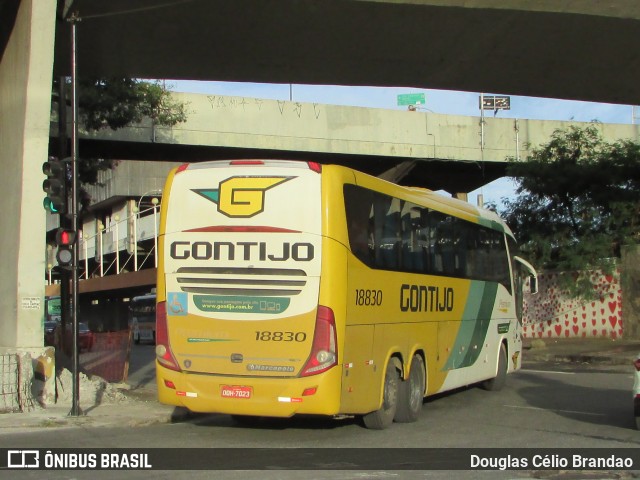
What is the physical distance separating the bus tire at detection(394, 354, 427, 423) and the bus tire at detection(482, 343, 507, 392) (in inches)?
170

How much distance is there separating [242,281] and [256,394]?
1.50 m

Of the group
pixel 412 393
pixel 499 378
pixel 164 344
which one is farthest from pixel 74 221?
pixel 499 378

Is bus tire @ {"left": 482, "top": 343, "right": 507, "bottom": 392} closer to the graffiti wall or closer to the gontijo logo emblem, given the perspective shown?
the gontijo logo emblem

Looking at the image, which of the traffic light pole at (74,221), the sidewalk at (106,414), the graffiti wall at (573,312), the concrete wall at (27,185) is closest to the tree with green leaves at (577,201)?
the graffiti wall at (573,312)

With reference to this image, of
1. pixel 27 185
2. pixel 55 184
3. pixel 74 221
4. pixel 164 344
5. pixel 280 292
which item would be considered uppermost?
pixel 27 185

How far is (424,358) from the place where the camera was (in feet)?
45.0

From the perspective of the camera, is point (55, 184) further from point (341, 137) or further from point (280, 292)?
point (341, 137)

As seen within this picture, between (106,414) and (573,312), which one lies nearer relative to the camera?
(106,414)

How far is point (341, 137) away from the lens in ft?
94.2

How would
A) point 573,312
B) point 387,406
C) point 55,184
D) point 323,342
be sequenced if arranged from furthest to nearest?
point 573,312 → point 55,184 → point 387,406 → point 323,342

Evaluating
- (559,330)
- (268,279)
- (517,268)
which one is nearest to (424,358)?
(268,279)

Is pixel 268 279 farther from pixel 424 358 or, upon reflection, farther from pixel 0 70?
pixel 0 70

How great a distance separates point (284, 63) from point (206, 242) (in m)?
8.76

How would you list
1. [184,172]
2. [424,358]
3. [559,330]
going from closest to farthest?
1. [184,172]
2. [424,358]
3. [559,330]
